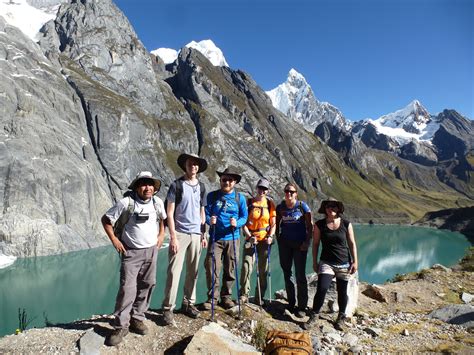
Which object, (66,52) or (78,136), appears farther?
(66,52)

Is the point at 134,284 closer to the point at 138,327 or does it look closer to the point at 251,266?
the point at 138,327

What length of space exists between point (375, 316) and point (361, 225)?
172248 millimetres

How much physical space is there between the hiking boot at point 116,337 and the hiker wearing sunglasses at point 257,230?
12.3 feet

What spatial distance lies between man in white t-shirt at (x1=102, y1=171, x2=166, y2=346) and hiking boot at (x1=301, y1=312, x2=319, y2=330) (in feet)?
13.6

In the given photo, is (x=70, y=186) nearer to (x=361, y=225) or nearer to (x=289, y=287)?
(x=289, y=287)

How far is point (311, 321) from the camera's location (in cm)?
927

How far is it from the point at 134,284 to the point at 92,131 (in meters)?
115

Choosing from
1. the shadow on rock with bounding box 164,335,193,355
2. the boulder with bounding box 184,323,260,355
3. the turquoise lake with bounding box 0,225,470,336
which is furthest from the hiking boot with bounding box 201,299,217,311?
the turquoise lake with bounding box 0,225,470,336

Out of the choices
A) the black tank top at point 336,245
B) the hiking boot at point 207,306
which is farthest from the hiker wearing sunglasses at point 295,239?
the hiking boot at point 207,306

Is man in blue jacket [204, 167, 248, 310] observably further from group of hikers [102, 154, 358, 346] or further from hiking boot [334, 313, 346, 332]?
hiking boot [334, 313, 346, 332]

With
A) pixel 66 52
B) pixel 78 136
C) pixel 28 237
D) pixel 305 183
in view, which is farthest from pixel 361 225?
pixel 66 52

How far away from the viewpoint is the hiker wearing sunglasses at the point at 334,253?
359 inches

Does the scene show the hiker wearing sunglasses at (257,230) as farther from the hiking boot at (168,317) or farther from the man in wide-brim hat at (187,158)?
the hiking boot at (168,317)

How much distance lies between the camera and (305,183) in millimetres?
198000
